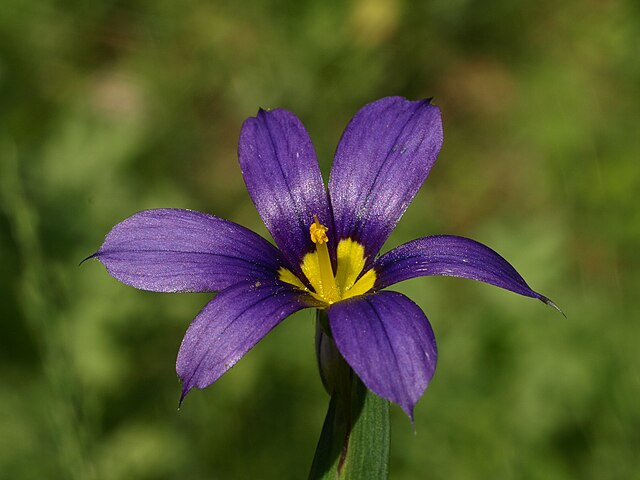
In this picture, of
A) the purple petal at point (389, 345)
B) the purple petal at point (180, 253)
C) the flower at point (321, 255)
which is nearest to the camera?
the purple petal at point (389, 345)

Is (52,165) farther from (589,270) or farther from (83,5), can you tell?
(589,270)

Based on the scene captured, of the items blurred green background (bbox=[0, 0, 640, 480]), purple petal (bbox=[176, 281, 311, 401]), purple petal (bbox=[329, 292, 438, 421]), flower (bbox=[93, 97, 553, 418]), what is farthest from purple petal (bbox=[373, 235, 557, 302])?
blurred green background (bbox=[0, 0, 640, 480])

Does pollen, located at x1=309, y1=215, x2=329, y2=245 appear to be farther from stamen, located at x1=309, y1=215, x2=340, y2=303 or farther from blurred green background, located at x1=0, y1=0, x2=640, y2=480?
blurred green background, located at x1=0, y1=0, x2=640, y2=480

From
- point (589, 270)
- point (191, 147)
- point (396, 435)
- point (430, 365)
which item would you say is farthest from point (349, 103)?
point (430, 365)

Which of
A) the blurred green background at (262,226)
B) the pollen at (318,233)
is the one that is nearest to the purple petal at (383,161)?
the pollen at (318,233)

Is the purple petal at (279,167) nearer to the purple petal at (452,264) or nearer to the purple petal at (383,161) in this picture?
the purple petal at (383,161)

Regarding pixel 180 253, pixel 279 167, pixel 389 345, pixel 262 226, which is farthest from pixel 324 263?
pixel 262 226

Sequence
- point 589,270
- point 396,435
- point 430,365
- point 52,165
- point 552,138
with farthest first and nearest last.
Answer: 1. point 552,138
2. point 589,270
3. point 52,165
4. point 396,435
5. point 430,365
